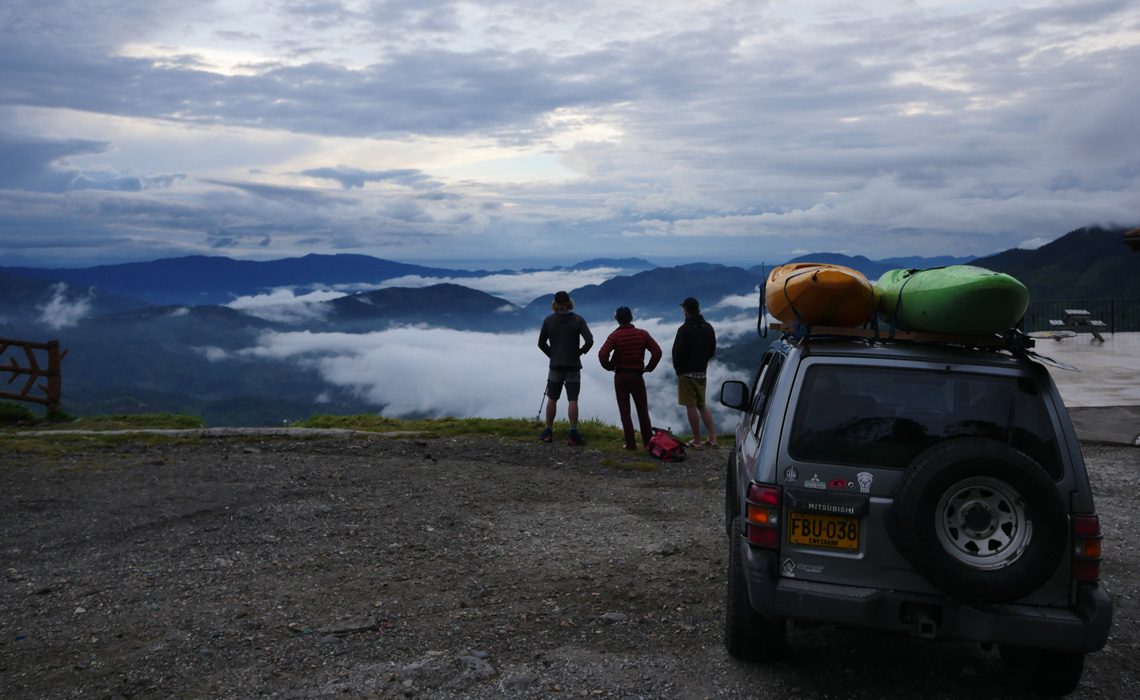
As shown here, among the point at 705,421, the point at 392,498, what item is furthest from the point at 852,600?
the point at 705,421

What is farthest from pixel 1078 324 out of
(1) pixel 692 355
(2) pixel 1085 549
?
(2) pixel 1085 549

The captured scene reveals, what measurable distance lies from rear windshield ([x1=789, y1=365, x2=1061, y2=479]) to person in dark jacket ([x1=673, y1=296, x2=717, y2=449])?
7411mm

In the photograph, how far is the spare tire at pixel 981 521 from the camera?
4.09m

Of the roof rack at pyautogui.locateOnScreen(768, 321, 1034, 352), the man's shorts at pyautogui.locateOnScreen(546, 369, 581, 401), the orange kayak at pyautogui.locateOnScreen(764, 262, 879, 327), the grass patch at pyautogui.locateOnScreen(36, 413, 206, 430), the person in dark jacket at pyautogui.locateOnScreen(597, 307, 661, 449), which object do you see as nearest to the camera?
the roof rack at pyautogui.locateOnScreen(768, 321, 1034, 352)

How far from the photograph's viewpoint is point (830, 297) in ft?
16.7

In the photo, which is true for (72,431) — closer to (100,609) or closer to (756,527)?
(100,609)

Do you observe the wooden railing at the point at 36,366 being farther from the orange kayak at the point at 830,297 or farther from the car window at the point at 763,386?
the orange kayak at the point at 830,297

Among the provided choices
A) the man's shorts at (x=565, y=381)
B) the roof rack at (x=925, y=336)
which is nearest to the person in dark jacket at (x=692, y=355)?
the man's shorts at (x=565, y=381)

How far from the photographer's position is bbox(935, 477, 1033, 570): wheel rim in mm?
4152

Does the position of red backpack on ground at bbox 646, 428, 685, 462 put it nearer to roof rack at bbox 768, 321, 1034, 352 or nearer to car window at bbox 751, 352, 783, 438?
car window at bbox 751, 352, 783, 438

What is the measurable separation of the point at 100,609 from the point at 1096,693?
20.0 feet

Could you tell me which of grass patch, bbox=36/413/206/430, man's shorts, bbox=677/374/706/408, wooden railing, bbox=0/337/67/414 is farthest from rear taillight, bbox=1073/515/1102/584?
wooden railing, bbox=0/337/67/414

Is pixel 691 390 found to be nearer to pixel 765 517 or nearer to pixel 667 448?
pixel 667 448

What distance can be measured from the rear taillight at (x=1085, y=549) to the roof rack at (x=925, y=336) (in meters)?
0.95
